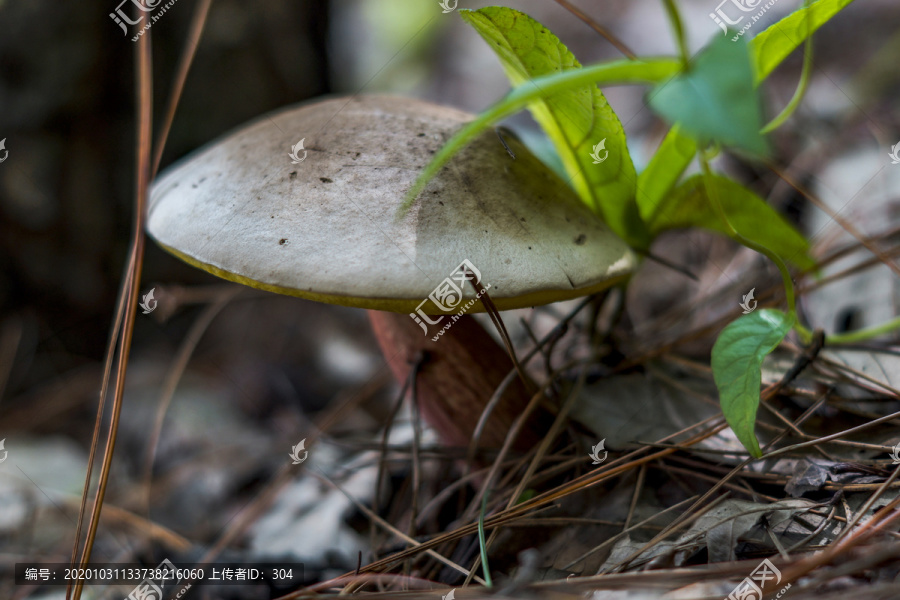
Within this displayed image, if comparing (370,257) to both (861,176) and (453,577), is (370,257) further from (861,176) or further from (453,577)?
(861,176)

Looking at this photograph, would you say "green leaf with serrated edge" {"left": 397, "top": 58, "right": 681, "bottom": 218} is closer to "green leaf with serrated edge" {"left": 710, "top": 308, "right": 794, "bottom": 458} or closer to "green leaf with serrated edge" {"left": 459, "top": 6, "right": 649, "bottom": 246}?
"green leaf with serrated edge" {"left": 459, "top": 6, "right": 649, "bottom": 246}

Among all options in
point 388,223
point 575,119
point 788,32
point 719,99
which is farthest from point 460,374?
point 788,32

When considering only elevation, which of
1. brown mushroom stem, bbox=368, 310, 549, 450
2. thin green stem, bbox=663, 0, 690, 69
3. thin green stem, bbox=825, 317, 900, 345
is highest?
thin green stem, bbox=663, 0, 690, 69

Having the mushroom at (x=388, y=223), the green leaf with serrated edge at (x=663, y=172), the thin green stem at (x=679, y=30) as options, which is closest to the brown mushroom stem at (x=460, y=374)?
the mushroom at (x=388, y=223)

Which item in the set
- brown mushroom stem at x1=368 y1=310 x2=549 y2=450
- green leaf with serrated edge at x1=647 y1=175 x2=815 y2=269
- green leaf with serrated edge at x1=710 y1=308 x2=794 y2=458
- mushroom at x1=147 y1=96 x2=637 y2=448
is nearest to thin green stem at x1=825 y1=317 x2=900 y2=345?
green leaf with serrated edge at x1=647 y1=175 x2=815 y2=269

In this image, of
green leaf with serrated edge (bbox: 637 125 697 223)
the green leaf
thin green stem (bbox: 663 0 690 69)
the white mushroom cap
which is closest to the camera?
the green leaf

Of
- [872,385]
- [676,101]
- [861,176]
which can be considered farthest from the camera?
[861,176]

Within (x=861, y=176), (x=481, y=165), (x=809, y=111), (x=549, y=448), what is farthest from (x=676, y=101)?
(x=809, y=111)
